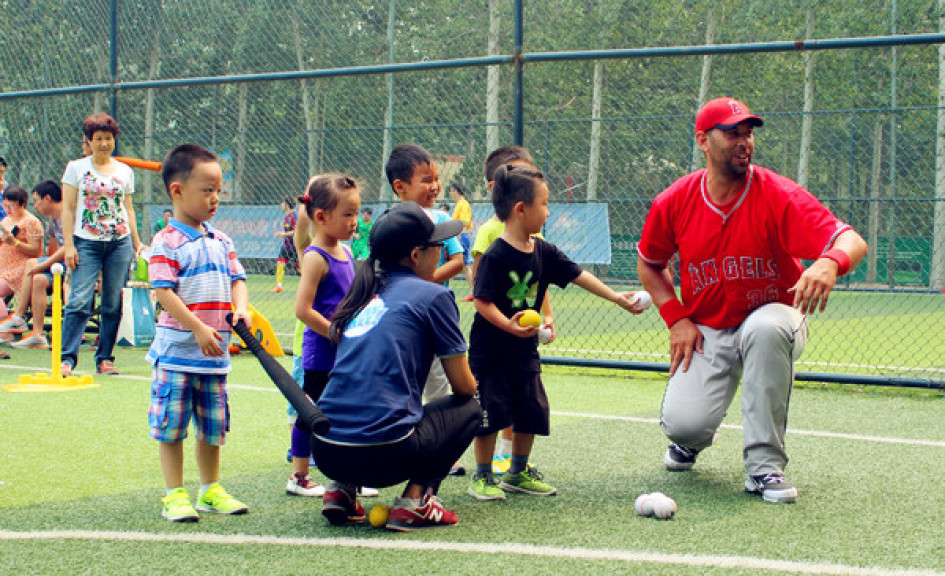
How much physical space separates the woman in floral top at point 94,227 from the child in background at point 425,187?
132 inches

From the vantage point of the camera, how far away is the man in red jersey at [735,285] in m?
4.15

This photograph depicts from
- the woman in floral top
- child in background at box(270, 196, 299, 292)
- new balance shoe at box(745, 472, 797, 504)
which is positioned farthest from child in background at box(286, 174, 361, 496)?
child in background at box(270, 196, 299, 292)

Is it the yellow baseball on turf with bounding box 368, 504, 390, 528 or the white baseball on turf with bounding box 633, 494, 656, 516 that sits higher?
the white baseball on turf with bounding box 633, 494, 656, 516

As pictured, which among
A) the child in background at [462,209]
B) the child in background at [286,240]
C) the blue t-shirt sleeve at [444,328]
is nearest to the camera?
the blue t-shirt sleeve at [444,328]

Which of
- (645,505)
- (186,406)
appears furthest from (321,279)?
(645,505)

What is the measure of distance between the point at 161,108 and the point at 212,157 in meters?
7.92

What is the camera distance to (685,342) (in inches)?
177

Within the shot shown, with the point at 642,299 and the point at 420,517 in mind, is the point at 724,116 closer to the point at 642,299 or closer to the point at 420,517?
the point at 642,299

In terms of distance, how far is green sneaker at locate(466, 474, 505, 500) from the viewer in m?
4.14

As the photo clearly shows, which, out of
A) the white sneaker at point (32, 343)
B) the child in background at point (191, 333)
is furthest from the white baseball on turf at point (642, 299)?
the white sneaker at point (32, 343)

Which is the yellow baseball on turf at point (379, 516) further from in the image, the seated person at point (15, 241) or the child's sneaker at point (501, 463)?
the seated person at point (15, 241)

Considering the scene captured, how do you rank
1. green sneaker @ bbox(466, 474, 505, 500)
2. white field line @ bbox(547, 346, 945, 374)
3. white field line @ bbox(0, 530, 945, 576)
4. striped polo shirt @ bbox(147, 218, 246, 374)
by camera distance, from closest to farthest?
white field line @ bbox(0, 530, 945, 576)
striped polo shirt @ bbox(147, 218, 246, 374)
green sneaker @ bbox(466, 474, 505, 500)
white field line @ bbox(547, 346, 945, 374)

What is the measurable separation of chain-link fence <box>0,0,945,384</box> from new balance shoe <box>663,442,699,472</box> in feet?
9.67

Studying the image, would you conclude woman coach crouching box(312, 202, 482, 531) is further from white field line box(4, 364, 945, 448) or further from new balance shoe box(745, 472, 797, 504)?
white field line box(4, 364, 945, 448)
